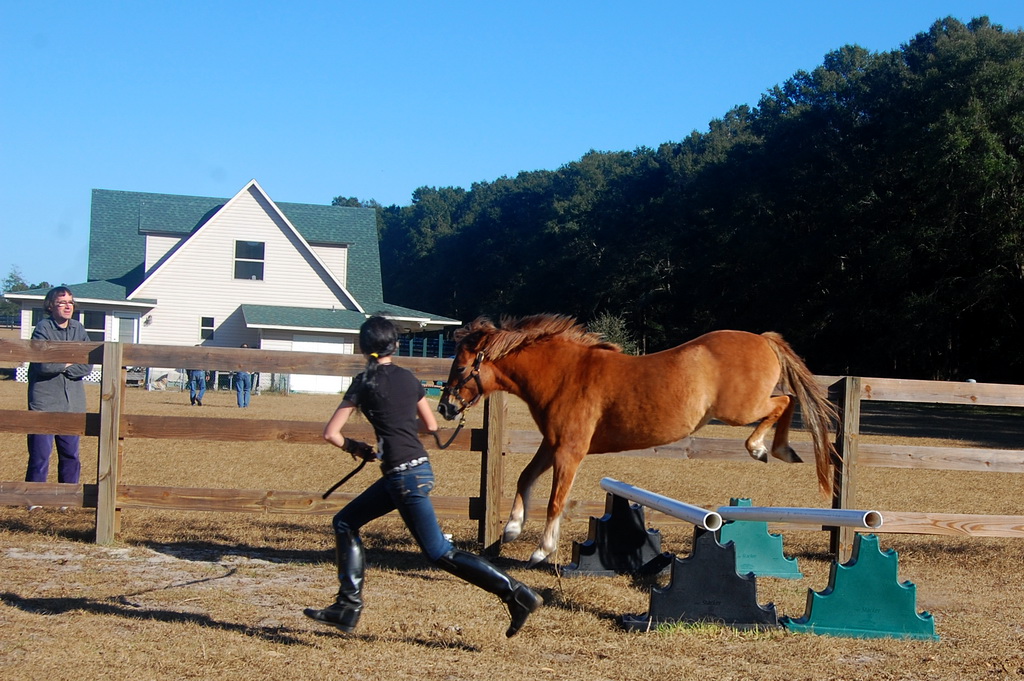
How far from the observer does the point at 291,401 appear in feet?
94.4

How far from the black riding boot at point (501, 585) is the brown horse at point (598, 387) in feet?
4.10

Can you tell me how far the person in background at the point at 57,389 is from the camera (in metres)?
8.29

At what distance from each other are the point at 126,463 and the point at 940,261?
3215 cm

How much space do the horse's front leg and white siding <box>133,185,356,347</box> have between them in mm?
30380

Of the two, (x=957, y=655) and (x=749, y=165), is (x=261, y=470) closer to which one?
(x=957, y=655)

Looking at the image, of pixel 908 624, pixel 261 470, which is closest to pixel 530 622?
pixel 908 624

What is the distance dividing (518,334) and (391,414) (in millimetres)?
1896

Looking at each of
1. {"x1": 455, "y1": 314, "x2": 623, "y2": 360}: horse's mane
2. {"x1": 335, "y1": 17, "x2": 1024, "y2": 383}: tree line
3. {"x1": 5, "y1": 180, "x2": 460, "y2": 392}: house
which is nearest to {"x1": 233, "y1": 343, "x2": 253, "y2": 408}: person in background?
{"x1": 335, "y1": 17, "x2": 1024, "y2": 383}: tree line

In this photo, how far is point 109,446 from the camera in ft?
25.0

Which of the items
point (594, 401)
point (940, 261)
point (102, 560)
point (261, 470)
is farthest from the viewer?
point (940, 261)

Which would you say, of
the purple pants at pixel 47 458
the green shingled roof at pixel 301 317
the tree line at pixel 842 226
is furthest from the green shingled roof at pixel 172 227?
the purple pants at pixel 47 458

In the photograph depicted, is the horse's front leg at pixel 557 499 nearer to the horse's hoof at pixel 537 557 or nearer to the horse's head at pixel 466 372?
the horse's hoof at pixel 537 557

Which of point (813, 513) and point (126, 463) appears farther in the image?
point (126, 463)

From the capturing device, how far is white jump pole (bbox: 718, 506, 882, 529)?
5246 mm
